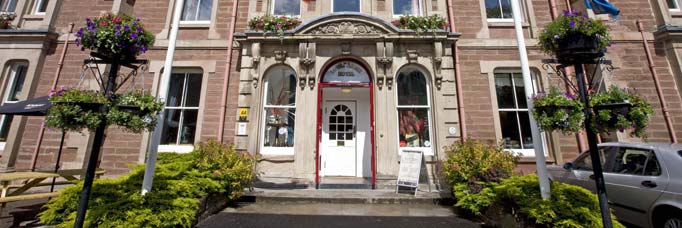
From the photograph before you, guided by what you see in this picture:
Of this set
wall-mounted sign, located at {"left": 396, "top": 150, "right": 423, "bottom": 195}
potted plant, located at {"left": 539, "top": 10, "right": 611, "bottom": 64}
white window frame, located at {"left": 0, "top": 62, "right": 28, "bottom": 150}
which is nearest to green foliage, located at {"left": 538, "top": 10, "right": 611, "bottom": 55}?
potted plant, located at {"left": 539, "top": 10, "right": 611, "bottom": 64}

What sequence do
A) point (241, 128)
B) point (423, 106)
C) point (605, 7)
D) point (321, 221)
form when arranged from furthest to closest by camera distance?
point (423, 106), point (241, 128), point (321, 221), point (605, 7)

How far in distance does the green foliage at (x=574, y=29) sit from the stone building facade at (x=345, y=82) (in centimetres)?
387

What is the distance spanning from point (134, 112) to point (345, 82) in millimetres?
5257

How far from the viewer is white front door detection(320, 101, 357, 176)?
8.09 meters

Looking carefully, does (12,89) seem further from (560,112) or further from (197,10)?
(560,112)

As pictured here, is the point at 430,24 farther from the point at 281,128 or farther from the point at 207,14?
the point at 207,14

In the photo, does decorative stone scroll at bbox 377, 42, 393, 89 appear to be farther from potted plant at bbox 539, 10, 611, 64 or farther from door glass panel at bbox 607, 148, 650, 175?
door glass panel at bbox 607, 148, 650, 175

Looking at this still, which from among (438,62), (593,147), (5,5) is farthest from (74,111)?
(5,5)

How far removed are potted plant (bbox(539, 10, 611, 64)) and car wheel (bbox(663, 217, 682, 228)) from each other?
2742 millimetres

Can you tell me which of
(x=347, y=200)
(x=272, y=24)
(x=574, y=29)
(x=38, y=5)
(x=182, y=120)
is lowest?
(x=347, y=200)

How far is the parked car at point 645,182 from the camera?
4.07 meters

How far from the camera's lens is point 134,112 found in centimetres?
385

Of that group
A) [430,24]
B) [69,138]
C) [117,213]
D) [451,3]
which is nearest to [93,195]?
[117,213]

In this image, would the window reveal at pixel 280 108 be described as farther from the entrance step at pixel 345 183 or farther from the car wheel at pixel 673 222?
the car wheel at pixel 673 222
